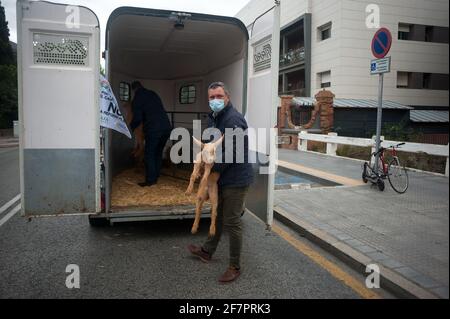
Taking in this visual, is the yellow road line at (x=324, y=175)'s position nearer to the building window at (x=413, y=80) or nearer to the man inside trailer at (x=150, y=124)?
the man inside trailer at (x=150, y=124)

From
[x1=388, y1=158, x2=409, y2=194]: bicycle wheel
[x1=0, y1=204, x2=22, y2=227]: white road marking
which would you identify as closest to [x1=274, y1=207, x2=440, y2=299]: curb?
[x1=388, y1=158, x2=409, y2=194]: bicycle wheel

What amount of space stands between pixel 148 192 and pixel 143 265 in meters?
2.36

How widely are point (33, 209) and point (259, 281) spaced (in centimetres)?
272

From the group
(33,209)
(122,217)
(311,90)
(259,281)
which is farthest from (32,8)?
(311,90)

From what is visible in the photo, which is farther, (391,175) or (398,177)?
(391,175)

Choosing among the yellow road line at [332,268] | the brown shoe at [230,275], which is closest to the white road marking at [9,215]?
the brown shoe at [230,275]

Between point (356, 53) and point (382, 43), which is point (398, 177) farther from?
point (356, 53)

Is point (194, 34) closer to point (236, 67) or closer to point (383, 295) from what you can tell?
point (236, 67)

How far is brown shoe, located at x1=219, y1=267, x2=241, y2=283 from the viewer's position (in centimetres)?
399

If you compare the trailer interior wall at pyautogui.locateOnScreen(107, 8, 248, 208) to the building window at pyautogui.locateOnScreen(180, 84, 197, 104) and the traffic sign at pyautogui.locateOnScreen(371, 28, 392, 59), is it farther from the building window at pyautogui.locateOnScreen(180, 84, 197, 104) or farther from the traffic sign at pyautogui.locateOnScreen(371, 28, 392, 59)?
the traffic sign at pyautogui.locateOnScreen(371, 28, 392, 59)

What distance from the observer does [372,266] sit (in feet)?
13.7

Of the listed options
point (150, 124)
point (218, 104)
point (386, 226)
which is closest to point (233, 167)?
point (218, 104)

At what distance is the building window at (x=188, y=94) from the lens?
397 inches

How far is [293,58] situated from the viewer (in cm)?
3108
